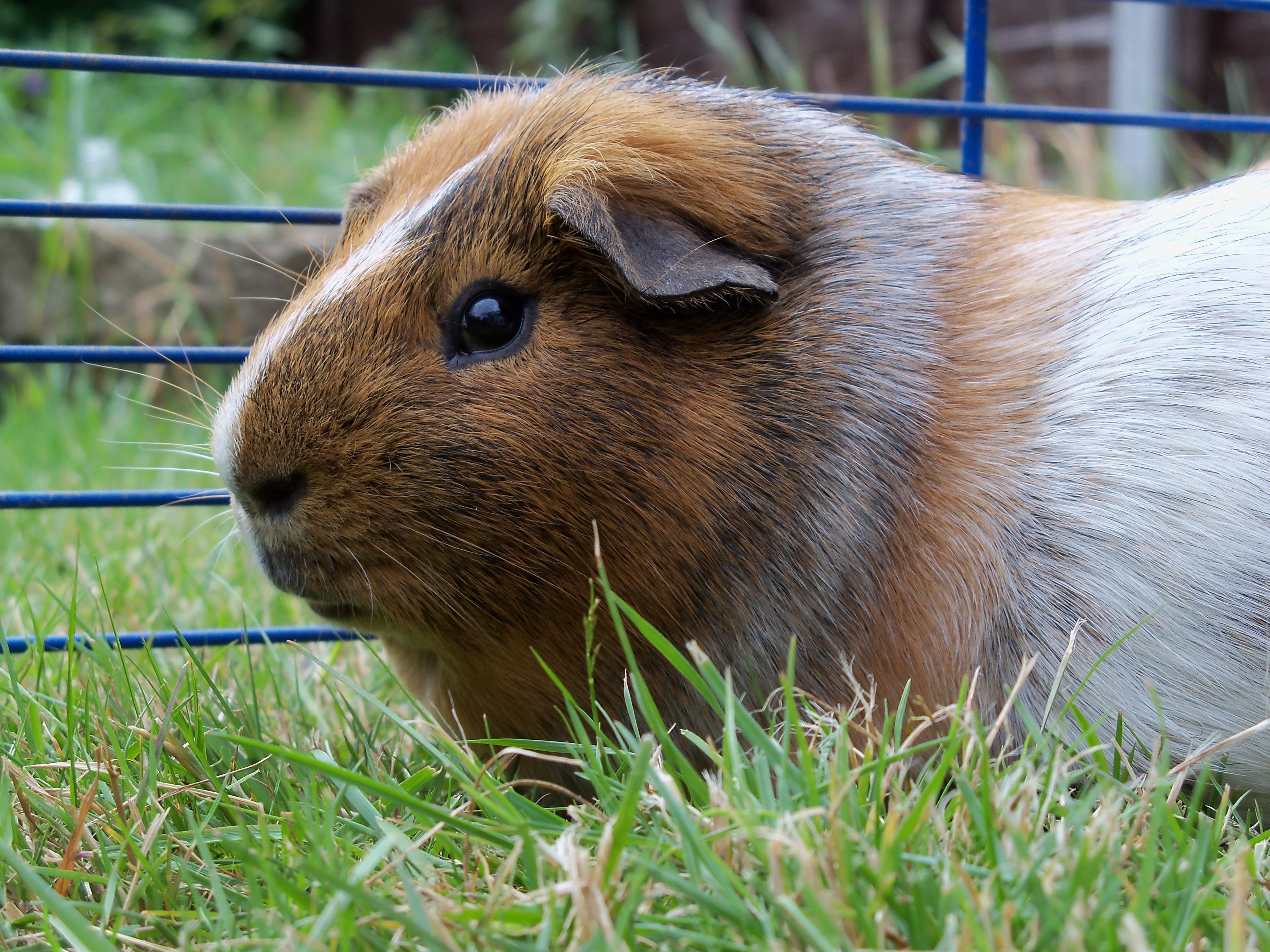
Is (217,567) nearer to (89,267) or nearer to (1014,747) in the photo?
(1014,747)

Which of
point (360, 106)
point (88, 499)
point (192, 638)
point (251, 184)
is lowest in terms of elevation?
point (192, 638)

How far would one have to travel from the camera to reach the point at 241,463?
1687 millimetres

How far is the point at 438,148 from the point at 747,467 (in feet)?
2.75

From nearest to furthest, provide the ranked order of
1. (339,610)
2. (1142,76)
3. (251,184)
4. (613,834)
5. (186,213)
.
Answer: (613,834) → (339,610) → (186,213) → (251,184) → (1142,76)

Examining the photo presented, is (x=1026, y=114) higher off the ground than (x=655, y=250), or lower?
higher

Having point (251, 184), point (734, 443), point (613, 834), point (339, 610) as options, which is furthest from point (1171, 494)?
point (251, 184)

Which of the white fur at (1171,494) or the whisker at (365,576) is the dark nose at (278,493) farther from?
the white fur at (1171,494)

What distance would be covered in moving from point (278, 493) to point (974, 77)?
6.20ft

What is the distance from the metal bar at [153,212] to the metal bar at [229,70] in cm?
26

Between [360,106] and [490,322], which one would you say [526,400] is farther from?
[360,106]

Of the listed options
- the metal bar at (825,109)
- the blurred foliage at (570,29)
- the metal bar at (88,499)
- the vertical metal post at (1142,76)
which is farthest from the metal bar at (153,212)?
the blurred foliage at (570,29)

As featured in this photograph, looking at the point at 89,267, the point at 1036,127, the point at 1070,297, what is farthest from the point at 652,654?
the point at 1036,127

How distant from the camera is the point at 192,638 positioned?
6.94 feet

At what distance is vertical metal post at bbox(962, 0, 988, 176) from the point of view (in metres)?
2.54
